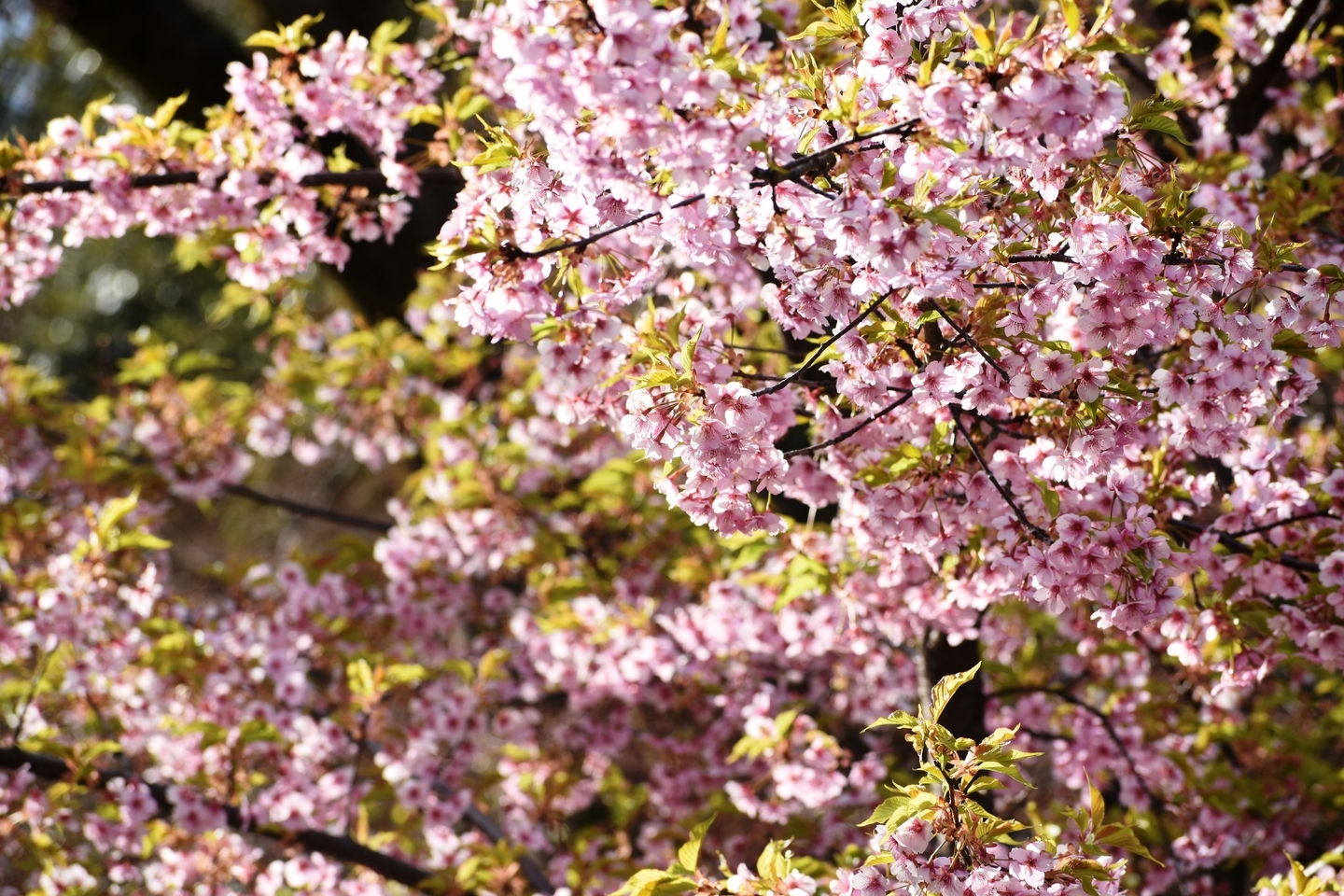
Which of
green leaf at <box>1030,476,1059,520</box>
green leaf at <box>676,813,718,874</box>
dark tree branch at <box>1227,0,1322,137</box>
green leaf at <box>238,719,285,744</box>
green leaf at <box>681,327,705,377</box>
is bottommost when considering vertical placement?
green leaf at <box>676,813,718,874</box>

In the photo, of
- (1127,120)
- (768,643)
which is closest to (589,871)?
(768,643)

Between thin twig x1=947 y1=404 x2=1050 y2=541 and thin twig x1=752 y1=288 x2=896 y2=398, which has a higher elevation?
thin twig x1=752 y1=288 x2=896 y2=398

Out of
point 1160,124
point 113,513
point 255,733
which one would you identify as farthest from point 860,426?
point 113,513

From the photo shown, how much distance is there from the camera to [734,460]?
7.62 ft

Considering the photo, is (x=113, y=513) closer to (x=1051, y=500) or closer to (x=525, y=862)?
(x=525, y=862)

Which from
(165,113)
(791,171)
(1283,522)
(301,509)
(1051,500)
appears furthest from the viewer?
(301,509)

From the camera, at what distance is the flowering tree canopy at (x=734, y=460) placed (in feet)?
7.11

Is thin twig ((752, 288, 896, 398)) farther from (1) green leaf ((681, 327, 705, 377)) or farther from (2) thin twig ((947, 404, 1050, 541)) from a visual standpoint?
(2) thin twig ((947, 404, 1050, 541))

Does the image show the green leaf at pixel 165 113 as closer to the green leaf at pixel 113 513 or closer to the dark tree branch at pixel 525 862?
the green leaf at pixel 113 513

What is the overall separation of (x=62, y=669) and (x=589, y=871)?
240 cm

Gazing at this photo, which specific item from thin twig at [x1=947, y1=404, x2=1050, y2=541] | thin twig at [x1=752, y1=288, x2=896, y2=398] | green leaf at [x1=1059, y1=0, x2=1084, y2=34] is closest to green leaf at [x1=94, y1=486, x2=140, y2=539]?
thin twig at [x1=752, y1=288, x2=896, y2=398]

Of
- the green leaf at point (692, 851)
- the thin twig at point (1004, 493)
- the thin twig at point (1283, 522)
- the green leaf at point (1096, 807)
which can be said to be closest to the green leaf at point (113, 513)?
the green leaf at point (692, 851)

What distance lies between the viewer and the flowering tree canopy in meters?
2.17

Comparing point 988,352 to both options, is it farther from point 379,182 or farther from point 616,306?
point 379,182
